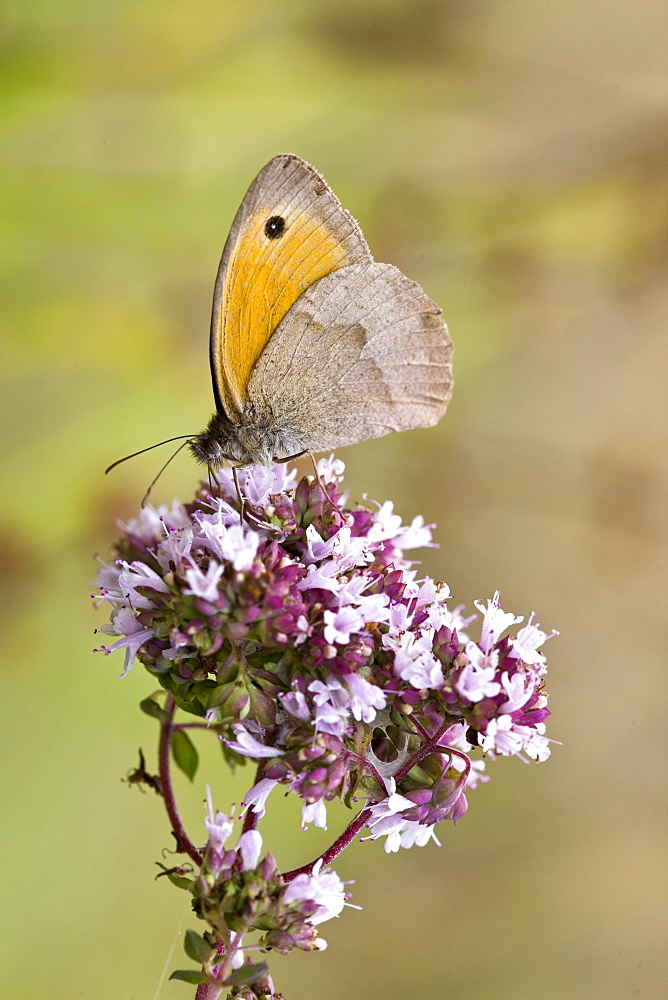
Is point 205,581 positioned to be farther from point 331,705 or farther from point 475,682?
point 475,682

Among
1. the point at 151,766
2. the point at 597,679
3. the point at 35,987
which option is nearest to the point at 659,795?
the point at 597,679

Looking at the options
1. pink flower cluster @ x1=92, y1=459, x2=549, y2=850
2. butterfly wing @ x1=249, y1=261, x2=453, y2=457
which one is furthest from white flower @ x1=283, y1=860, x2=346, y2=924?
butterfly wing @ x1=249, y1=261, x2=453, y2=457

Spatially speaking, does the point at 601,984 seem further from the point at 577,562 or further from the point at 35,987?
the point at 35,987

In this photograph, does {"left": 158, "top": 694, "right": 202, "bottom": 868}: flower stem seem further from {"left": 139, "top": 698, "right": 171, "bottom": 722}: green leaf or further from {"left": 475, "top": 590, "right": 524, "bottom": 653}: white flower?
{"left": 475, "top": 590, "right": 524, "bottom": 653}: white flower

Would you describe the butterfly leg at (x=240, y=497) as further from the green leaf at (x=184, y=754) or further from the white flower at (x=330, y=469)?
the green leaf at (x=184, y=754)

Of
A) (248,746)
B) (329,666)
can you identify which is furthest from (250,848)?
(329,666)

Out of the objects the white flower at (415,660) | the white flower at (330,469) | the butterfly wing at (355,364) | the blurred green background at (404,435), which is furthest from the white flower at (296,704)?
the blurred green background at (404,435)
